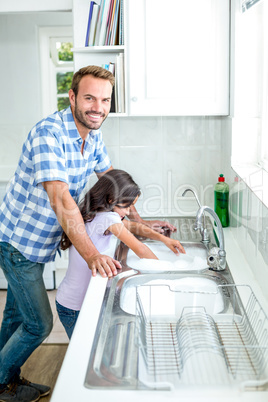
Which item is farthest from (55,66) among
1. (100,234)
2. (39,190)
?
(100,234)

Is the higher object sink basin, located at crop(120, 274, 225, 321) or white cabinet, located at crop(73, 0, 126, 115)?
white cabinet, located at crop(73, 0, 126, 115)

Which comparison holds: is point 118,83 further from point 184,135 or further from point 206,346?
point 206,346

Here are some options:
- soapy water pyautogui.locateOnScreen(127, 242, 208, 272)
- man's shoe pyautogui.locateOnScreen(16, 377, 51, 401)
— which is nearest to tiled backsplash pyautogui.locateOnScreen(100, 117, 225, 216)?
soapy water pyautogui.locateOnScreen(127, 242, 208, 272)

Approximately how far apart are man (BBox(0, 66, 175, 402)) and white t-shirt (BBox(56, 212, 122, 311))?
0.45 feet

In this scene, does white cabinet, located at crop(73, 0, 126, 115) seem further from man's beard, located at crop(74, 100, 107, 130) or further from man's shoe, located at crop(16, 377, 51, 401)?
man's shoe, located at crop(16, 377, 51, 401)

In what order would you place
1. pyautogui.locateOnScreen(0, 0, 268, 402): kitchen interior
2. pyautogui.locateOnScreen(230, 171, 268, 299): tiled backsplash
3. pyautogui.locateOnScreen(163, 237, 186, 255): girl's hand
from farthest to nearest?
pyautogui.locateOnScreen(163, 237, 186, 255): girl's hand → pyautogui.locateOnScreen(230, 171, 268, 299): tiled backsplash → pyautogui.locateOnScreen(0, 0, 268, 402): kitchen interior

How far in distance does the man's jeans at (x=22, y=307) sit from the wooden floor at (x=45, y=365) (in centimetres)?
28

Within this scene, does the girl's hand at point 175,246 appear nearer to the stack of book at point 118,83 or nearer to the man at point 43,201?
the man at point 43,201

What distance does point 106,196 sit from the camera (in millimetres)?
1992

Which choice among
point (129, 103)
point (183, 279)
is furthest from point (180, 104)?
point (183, 279)

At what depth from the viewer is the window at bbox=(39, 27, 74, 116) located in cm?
368

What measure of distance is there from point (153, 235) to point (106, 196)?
1.08ft

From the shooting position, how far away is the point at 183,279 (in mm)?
1704

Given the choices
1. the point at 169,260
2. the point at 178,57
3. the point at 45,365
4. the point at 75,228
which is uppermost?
the point at 178,57
